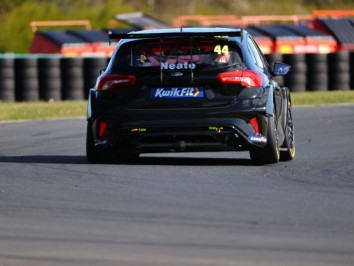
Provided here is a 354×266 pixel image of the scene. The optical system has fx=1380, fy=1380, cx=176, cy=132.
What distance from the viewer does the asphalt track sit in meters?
7.55

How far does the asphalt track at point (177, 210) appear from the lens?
24.8 feet

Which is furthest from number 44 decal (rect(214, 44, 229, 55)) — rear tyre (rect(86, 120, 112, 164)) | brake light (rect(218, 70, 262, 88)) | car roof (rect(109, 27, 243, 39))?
rear tyre (rect(86, 120, 112, 164))

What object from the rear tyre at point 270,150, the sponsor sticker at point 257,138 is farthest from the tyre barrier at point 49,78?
the sponsor sticker at point 257,138

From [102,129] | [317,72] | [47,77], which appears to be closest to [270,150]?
[102,129]

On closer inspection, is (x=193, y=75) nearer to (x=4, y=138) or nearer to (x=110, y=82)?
(x=110, y=82)

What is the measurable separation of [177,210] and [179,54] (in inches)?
130

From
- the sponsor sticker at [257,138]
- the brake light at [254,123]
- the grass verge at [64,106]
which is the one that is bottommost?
the grass verge at [64,106]

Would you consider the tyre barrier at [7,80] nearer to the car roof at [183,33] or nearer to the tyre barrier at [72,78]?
the tyre barrier at [72,78]

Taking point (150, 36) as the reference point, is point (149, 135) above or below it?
below

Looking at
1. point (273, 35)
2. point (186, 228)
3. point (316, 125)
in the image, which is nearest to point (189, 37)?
point (186, 228)

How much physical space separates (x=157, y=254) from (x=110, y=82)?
525 centimetres

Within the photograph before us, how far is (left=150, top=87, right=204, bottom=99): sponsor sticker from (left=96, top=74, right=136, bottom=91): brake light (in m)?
0.22

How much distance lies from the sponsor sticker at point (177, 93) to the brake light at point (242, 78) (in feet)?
0.77

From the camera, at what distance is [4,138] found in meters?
17.8
